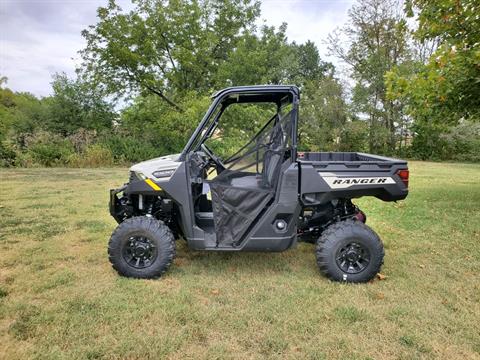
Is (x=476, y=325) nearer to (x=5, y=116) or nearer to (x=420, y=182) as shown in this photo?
(x=420, y=182)

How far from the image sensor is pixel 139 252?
3.43m

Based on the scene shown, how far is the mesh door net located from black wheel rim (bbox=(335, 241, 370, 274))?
2.83 ft

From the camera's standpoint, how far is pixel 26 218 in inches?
223

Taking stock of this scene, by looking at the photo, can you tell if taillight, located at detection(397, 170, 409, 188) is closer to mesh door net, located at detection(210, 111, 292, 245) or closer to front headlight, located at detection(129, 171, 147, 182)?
mesh door net, located at detection(210, 111, 292, 245)

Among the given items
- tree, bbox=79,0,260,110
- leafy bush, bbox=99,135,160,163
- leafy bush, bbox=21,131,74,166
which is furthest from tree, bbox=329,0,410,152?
leafy bush, bbox=21,131,74,166

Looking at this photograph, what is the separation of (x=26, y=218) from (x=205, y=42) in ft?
40.6

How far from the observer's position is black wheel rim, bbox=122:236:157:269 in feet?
11.2

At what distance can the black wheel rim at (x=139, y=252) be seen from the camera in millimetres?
3416

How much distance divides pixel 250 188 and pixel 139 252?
1239 millimetres

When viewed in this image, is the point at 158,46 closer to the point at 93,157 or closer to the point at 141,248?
the point at 93,157

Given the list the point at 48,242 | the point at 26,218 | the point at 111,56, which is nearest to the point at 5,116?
the point at 111,56

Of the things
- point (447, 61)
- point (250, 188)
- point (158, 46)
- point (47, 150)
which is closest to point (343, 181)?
point (250, 188)

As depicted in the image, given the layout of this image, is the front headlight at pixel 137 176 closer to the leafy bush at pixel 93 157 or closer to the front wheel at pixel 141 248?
the front wheel at pixel 141 248

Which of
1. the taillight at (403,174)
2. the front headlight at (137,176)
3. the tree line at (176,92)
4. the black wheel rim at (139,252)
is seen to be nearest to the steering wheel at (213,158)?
the front headlight at (137,176)
